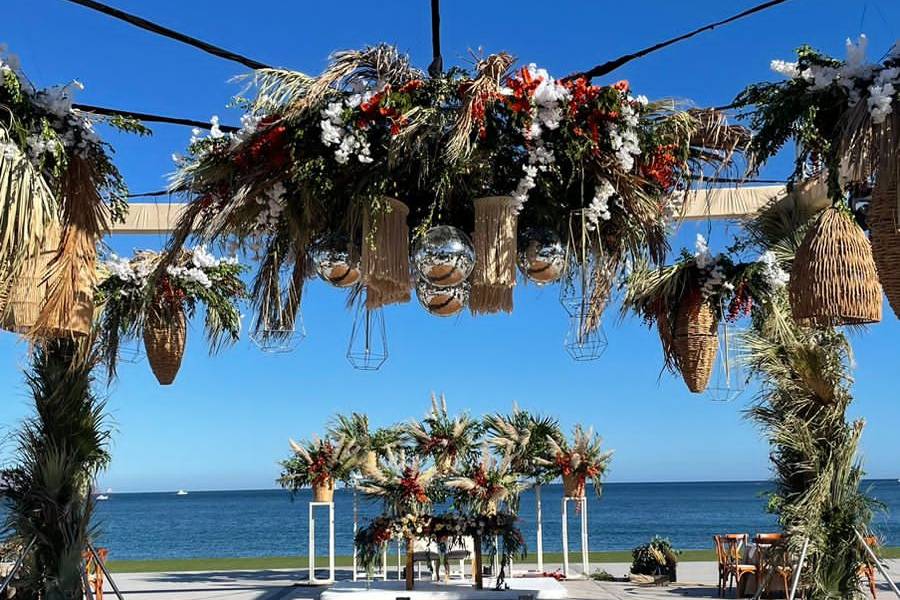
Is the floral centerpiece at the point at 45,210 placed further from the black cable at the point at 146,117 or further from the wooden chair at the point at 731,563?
the wooden chair at the point at 731,563

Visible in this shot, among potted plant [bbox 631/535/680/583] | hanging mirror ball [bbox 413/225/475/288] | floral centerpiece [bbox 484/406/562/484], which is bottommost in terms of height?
potted plant [bbox 631/535/680/583]

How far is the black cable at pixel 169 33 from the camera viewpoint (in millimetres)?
3168

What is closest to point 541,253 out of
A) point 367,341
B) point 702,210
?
point 367,341

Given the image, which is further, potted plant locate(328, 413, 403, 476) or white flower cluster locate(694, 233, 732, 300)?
potted plant locate(328, 413, 403, 476)

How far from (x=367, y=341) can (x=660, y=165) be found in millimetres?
1363

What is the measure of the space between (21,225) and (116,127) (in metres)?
0.96

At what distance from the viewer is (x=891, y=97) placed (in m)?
2.97

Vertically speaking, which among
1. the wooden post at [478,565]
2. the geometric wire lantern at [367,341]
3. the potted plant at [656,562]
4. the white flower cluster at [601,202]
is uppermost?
the white flower cluster at [601,202]

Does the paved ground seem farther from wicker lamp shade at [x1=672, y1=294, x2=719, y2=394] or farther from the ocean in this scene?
the ocean

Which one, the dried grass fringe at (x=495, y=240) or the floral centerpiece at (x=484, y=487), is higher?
the dried grass fringe at (x=495, y=240)

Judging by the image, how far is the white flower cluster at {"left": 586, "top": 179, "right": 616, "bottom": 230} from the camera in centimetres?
324

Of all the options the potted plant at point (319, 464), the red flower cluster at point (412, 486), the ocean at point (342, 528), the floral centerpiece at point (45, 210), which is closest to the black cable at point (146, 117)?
the floral centerpiece at point (45, 210)

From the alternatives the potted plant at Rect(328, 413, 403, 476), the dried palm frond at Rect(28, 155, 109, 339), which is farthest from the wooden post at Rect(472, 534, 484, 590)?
the dried palm frond at Rect(28, 155, 109, 339)

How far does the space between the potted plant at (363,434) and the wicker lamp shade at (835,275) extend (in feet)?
31.7
